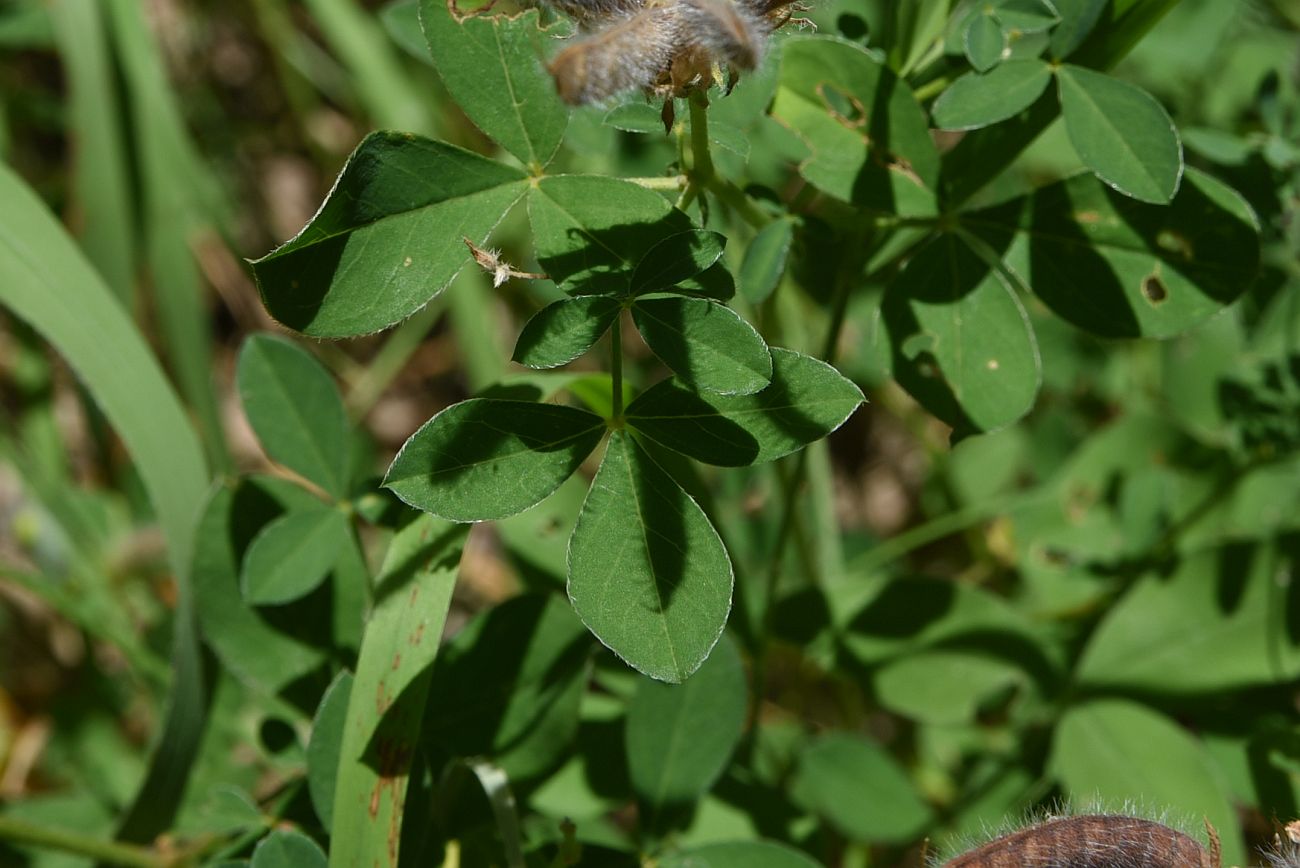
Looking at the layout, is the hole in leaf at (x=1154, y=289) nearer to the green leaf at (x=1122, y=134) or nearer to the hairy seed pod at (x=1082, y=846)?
the green leaf at (x=1122, y=134)

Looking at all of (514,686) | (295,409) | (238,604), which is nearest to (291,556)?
(238,604)

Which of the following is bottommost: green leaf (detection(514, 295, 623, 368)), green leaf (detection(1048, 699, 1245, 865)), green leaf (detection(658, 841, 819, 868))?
green leaf (detection(1048, 699, 1245, 865))

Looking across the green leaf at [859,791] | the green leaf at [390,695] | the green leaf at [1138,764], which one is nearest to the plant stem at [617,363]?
the green leaf at [390,695]

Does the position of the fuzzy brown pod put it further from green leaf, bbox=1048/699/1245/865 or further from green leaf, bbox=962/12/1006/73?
green leaf, bbox=1048/699/1245/865

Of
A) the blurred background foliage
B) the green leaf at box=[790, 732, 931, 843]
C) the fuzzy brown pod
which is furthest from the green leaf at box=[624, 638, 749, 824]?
the fuzzy brown pod

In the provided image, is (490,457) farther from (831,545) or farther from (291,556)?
(831,545)

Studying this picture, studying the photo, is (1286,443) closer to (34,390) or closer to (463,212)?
(463,212)
